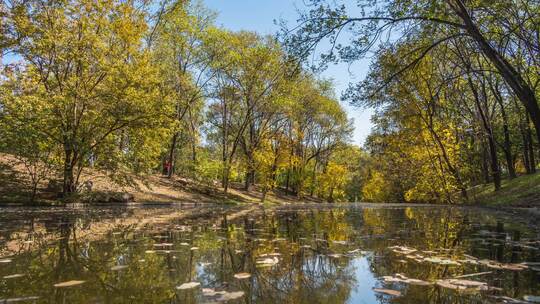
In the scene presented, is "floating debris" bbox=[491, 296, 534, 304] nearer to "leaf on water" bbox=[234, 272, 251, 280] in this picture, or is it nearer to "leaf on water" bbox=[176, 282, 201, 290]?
"leaf on water" bbox=[234, 272, 251, 280]

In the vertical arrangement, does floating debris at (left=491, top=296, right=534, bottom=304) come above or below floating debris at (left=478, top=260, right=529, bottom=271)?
below

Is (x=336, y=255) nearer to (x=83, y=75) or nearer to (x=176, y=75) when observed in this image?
(x=83, y=75)

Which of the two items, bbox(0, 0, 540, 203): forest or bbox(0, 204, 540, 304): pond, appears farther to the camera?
bbox(0, 0, 540, 203): forest

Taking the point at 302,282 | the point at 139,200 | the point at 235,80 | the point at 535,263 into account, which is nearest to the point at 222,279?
the point at 302,282

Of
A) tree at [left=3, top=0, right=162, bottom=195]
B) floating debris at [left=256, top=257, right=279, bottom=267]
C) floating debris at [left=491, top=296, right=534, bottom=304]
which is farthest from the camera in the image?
tree at [left=3, top=0, right=162, bottom=195]

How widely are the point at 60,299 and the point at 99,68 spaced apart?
58.8ft

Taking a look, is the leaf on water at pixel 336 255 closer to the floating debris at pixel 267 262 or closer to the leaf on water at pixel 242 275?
the floating debris at pixel 267 262

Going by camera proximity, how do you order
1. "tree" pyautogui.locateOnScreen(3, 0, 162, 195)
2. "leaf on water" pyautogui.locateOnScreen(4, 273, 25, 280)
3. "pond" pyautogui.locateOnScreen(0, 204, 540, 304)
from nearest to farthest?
1. "pond" pyautogui.locateOnScreen(0, 204, 540, 304)
2. "leaf on water" pyautogui.locateOnScreen(4, 273, 25, 280)
3. "tree" pyautogui.locateOnScreen(3, 0, 162, 195)

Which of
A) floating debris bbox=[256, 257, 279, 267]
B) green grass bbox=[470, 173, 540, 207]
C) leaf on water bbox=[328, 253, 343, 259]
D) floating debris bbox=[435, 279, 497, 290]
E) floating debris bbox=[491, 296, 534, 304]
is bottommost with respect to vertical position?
floating debris bbox=[491, 296, 534, 304]

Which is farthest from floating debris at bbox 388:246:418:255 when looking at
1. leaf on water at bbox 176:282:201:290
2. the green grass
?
the green grass

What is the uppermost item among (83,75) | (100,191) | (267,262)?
(83,75)

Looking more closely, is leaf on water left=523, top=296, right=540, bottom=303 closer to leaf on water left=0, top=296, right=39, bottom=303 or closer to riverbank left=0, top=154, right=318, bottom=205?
leaf on water left=0, top=296, right=39, bottom=303

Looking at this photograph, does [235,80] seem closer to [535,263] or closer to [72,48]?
[72,48]

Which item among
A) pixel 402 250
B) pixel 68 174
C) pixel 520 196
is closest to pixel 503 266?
pixel 402 250
